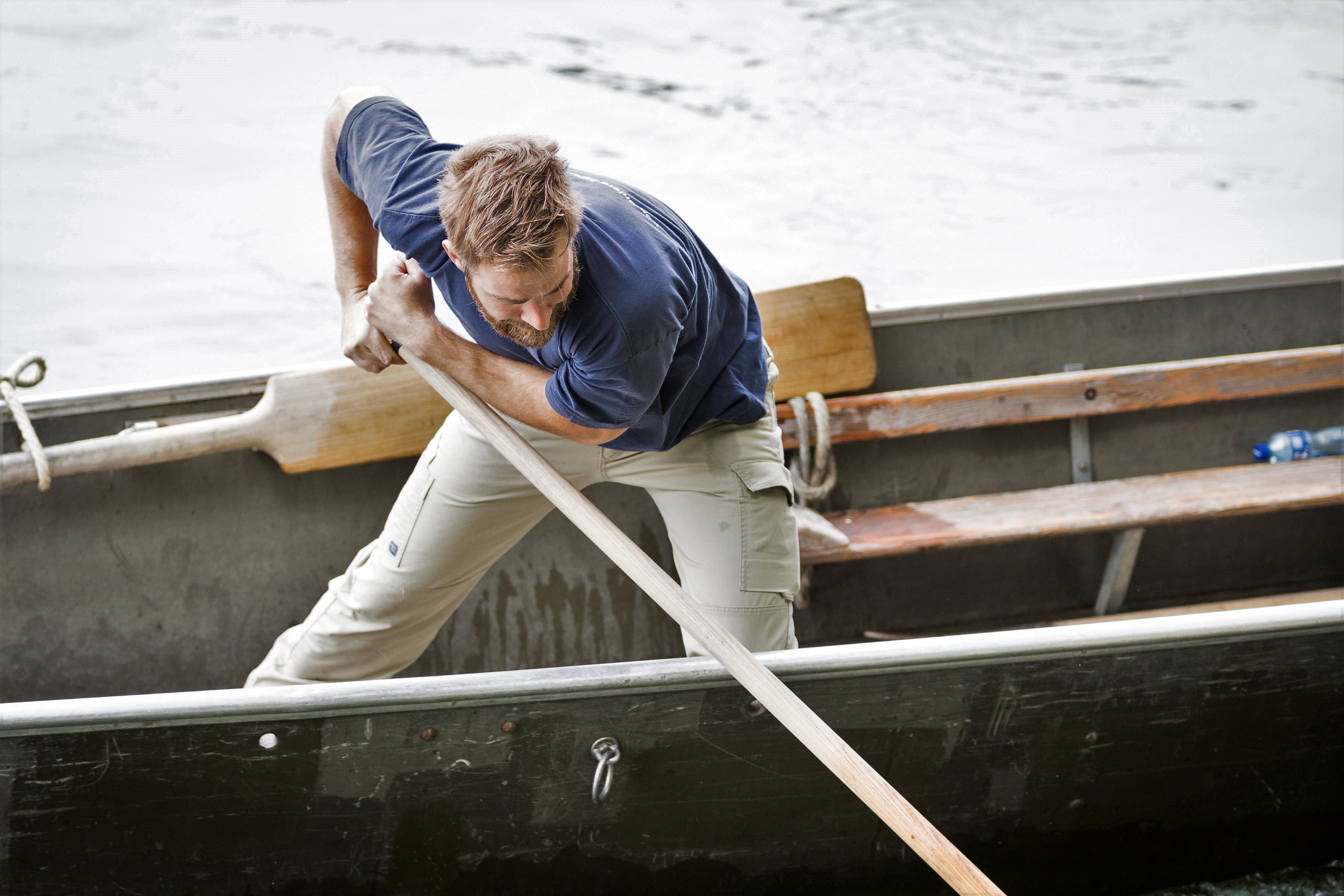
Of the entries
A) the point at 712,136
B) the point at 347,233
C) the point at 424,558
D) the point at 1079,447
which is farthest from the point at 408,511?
the point at 712,136

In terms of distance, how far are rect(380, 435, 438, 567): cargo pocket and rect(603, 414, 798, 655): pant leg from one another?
0.37 m

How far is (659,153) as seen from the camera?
8.92m

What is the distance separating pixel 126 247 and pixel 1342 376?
24.7 ft

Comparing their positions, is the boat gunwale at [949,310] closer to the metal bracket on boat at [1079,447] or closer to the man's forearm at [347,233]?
the metal bracket on boat at [1079,447]

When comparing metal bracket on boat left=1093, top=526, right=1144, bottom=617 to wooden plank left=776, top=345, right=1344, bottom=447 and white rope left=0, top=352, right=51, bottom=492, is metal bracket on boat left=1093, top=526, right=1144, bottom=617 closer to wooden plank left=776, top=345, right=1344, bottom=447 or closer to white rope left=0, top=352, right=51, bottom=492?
wooden plank left=776, top=345, right=1344, bottom=447

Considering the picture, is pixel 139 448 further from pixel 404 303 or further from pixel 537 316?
pixel 537 316

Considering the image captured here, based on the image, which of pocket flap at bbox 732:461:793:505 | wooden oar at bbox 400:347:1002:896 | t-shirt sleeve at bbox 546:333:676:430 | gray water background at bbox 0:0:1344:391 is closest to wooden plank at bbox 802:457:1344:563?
pocket flap at bbox 732:461:793:505

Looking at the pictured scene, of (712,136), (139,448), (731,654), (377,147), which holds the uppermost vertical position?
(377,147)

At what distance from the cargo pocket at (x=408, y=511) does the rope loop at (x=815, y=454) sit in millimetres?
825

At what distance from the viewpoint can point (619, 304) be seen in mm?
1178

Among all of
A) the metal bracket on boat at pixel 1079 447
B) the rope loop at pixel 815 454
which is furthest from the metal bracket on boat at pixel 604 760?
the metal bracket on boat at pixel 1079 447

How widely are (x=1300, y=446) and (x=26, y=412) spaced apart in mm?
2960

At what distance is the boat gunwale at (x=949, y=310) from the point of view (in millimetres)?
2096

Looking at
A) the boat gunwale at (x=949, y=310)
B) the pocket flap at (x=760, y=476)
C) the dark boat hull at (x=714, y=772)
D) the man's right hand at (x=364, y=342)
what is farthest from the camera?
the boat gunwale at (x=949, y=310)
